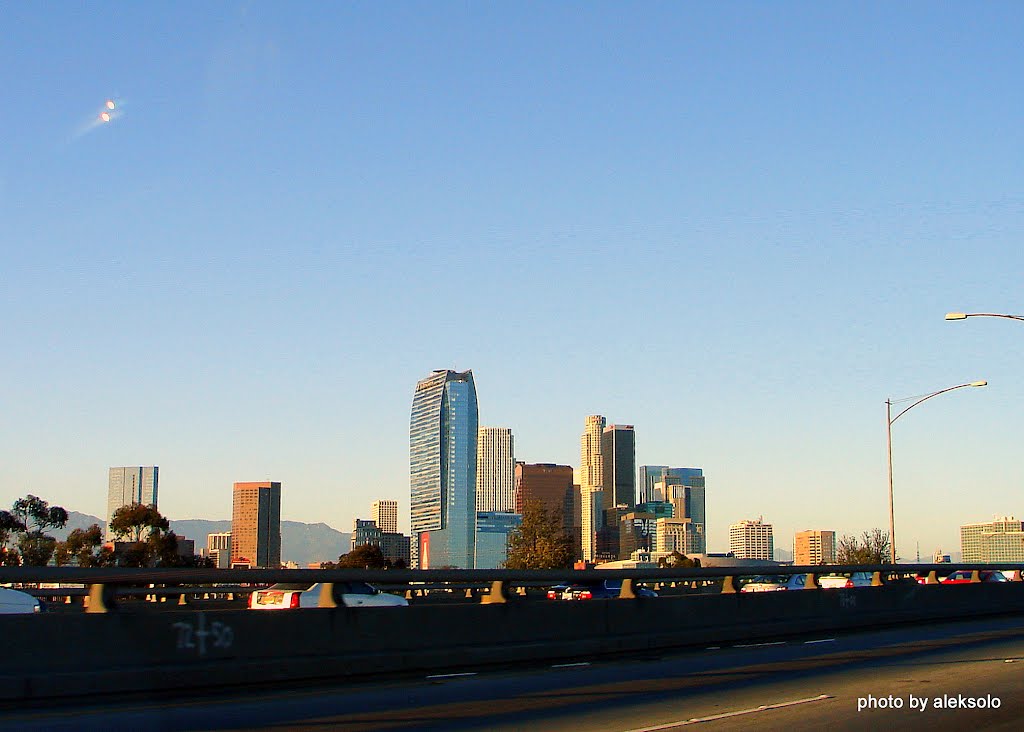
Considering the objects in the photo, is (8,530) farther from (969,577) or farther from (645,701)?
(645,701)

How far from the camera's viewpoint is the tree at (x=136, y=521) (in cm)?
9319

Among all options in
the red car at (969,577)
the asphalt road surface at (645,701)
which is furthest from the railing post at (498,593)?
the red car at (969,577)

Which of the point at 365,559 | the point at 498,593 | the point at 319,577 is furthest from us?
the point at 365,559

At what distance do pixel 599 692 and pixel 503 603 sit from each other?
13.9ft

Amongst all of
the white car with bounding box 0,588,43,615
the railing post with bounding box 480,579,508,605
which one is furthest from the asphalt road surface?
the white car with bounding box 0,588,43,615

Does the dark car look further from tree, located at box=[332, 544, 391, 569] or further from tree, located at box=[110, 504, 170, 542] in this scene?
tree, located at box=[332, 544, 391, 569]

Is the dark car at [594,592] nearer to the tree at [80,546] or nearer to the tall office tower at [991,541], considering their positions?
the tree at [80,546]

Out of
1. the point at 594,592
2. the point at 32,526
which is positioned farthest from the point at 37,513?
the point at 594,592

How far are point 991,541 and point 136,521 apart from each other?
96441 millimetres

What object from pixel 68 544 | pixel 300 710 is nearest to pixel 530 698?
pixel 300 710

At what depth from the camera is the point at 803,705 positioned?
13438 millimetres

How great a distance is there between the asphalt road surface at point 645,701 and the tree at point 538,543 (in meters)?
73.8

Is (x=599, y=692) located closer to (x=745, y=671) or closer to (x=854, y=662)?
(x=745, y=671)

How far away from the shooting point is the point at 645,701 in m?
13.8
